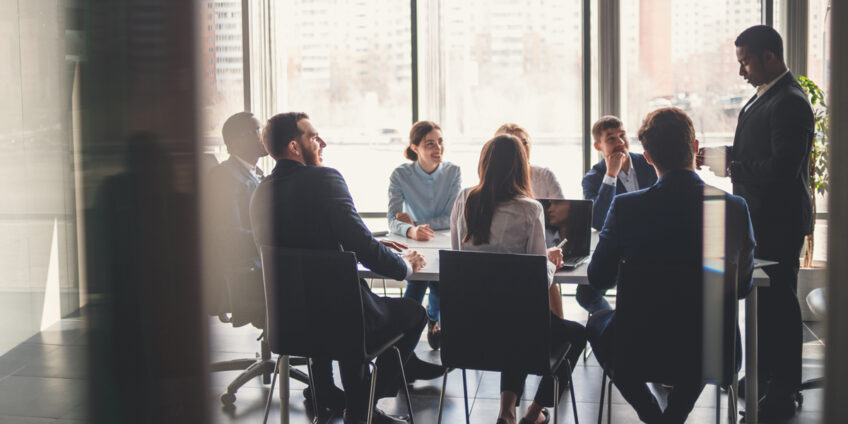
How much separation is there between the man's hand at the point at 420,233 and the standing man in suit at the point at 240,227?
752 mm

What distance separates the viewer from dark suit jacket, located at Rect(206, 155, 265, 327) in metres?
3.00

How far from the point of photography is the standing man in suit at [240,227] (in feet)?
9.86

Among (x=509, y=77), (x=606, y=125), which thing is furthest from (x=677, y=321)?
(x=509, y=77)

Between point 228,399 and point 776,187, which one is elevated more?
point 776,187

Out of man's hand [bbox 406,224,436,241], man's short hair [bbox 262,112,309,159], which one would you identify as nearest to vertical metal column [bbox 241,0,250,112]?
man's hand [bbox 406,224,436,241]

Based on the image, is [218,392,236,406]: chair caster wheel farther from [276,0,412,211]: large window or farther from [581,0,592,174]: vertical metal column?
[581,0,592,174]: vertical metal column

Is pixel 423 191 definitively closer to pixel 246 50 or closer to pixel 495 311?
pixel 495 311

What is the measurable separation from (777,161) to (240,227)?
233cm

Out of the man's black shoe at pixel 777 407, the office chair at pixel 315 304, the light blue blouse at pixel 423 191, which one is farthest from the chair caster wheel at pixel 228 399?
the man's black shoe at pixel 777 407

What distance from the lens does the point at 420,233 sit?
134 inches

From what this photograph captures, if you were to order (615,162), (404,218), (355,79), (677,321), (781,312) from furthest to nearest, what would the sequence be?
(355,79) → (404,218) → (615,162) → (781,312) → (677,321)

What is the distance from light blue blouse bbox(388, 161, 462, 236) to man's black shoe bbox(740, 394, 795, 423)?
1.78 m

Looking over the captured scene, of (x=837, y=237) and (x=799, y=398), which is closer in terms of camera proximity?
(x=837, y=237)

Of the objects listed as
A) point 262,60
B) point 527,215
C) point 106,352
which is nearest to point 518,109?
point 262,60
